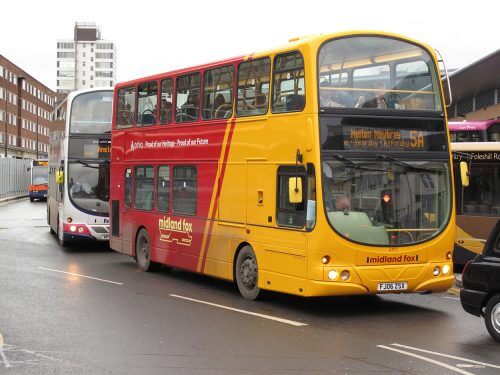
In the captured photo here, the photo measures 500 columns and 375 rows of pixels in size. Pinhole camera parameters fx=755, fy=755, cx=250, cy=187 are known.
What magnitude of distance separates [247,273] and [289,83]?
312 centimetres

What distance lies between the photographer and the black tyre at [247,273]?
1184 cm

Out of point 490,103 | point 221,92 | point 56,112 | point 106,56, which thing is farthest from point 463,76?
point 106,56

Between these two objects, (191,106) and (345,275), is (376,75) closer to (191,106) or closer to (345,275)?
(345,275)

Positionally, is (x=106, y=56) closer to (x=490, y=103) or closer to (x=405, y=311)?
(x=490, y=103)

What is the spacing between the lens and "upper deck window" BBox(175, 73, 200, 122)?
546 inches

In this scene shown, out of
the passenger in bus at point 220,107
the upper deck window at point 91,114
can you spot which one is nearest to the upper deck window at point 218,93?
the passenger in bus at point 220,107

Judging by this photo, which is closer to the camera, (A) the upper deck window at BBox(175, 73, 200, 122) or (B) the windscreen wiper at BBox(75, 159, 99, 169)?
(A) the upper deck window at BBox(175, 73, 200, 122)

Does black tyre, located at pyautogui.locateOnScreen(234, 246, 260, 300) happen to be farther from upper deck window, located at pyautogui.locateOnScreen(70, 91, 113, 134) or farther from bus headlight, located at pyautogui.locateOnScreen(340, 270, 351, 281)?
upper deck window, located at pyautogui.locateOnScreen(70, 91, 113, 134)

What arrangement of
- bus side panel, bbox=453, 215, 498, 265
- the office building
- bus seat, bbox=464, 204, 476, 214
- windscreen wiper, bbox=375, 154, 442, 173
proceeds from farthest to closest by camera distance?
1. the office building
2. bus seat, bbox=464, 204, 476, 214
3. bus side panel, bbox=453, 215, 498, 265
4. windscreen wiper, bbox=375, 154, 442, 173

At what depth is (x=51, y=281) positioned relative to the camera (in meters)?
14.2

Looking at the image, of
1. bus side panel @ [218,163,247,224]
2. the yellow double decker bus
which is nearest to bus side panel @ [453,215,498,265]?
the yellow double decker bus

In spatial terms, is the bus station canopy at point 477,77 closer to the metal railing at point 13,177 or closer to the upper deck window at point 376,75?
the upper deck window at point 376,75

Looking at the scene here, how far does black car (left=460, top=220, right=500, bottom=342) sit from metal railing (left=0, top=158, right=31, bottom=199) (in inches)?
2258

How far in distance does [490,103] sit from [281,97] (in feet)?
95.3
